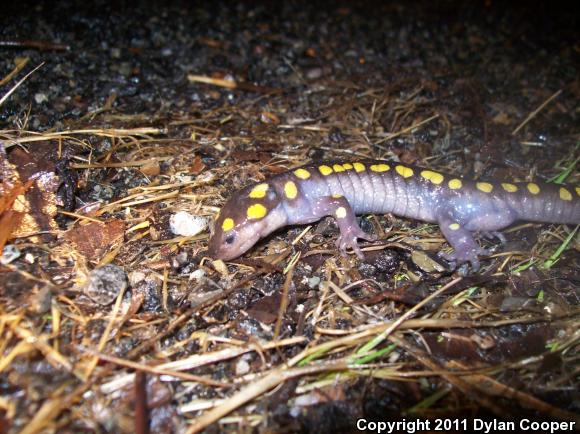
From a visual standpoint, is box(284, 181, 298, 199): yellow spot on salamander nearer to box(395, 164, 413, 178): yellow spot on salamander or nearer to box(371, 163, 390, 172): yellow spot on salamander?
box(371, 163, 390, 172): yellow spot on salamander

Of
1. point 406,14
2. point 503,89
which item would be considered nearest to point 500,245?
point 503,89

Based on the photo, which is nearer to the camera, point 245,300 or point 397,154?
point 245,300

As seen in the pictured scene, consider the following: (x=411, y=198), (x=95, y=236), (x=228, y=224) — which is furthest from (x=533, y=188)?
(x=95, y=236)

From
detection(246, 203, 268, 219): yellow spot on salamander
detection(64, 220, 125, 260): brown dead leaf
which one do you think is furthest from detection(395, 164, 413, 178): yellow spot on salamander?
detection(64, 220, 125, 260): brown dead leaf

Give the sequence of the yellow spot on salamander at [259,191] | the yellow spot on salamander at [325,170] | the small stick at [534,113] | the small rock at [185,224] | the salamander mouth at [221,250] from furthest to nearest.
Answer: the small stick at [534,113]
the yellow spot on salamander at [325,170]
the yellow spot on salamander at [259,191]
the small rock at [185,224]
the salamander mouth at [221,250]

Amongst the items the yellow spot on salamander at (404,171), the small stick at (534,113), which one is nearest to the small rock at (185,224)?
the yellow spot on salamander at (404,171)

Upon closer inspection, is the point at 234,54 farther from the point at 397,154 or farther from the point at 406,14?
the point at 406,14

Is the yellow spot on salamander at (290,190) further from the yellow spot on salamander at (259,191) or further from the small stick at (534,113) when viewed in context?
the small stick at (534,113)
